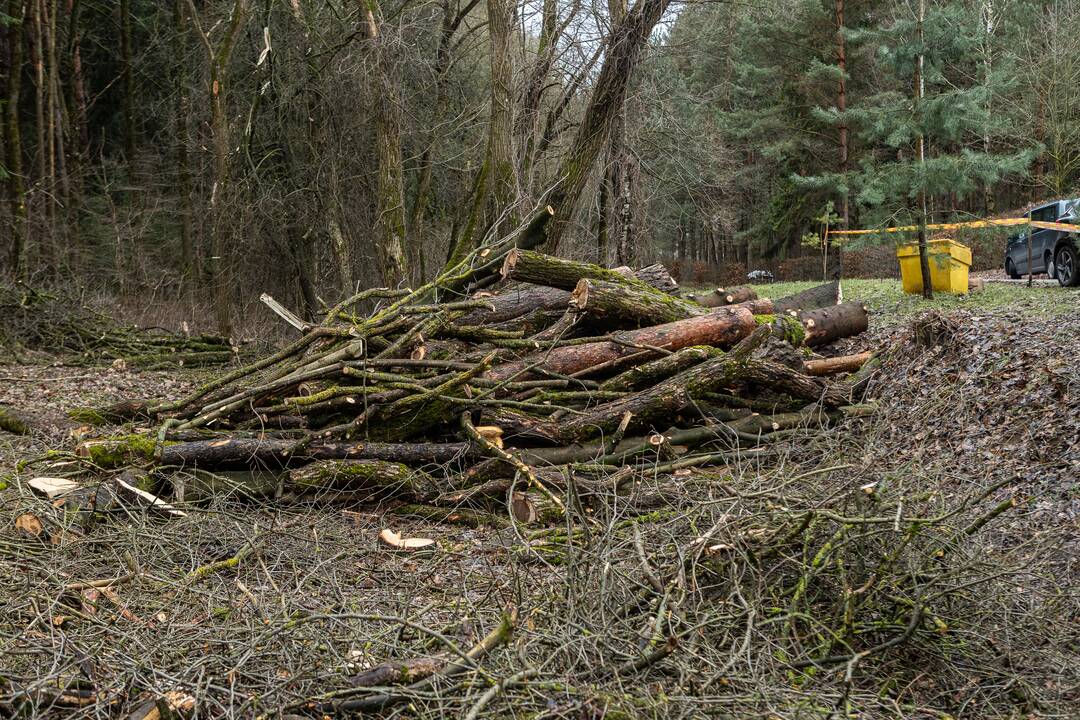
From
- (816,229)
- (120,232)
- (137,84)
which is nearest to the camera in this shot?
(120,232)

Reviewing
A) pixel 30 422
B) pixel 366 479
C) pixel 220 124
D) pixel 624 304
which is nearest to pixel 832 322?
pixel 624 304

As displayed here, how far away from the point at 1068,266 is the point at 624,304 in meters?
9.11

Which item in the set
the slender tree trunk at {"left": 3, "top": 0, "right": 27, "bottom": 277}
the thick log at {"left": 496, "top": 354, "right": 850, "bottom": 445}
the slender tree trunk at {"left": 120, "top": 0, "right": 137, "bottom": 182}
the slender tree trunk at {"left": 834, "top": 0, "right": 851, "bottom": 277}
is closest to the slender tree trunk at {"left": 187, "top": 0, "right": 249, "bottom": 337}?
the slender tree trunk at {"left": 3, "top": 0, "right": 27, "bottom": 277}

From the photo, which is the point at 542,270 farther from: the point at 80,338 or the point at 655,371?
the point at 80,338

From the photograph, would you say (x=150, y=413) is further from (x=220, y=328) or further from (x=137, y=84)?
(x=137, y=84)

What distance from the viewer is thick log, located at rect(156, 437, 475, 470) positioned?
6137mm

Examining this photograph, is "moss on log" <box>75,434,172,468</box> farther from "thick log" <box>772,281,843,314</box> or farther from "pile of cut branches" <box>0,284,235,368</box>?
"thick log" <box>772,281,843,314</box>

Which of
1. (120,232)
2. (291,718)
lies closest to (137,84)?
(120,232)

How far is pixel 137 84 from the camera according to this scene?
19922 mm

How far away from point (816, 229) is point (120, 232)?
2337 cm

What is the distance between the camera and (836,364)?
28.2 feet

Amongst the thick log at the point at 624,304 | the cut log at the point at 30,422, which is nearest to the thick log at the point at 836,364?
the thick log at the point at 624,304

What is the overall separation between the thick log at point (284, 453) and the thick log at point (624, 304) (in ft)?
6.15

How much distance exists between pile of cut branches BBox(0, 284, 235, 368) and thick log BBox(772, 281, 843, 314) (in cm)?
762
